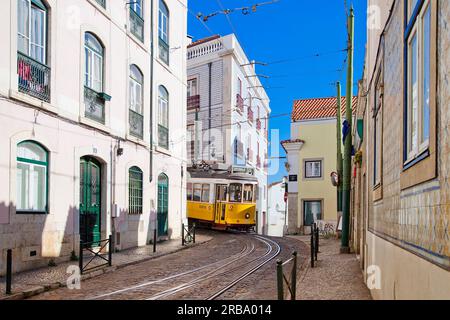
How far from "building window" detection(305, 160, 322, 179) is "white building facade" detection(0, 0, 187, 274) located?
1041 centimetres

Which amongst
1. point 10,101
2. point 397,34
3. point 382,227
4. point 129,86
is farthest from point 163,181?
point 397,34

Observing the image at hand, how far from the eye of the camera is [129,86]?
17.0 m

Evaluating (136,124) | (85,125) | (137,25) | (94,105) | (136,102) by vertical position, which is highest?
(137,25)

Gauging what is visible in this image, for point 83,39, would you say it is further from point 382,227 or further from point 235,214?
point 235,214

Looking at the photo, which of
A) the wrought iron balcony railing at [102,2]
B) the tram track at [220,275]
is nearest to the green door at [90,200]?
the tram track at [220,275]

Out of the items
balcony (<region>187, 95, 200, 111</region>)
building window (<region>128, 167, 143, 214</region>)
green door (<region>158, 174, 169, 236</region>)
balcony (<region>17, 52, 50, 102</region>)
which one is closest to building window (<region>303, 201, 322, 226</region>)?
balcony (<region>187, 95, 200, 111</region>)

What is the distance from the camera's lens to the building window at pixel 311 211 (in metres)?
28.8

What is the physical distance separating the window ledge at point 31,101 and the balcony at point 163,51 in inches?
337

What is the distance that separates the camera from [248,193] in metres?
24.8

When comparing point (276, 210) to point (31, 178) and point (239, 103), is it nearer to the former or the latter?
point (239, 103)

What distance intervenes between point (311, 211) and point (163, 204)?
467 inches

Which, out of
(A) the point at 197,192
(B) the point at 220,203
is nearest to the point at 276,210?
(A) the point at 197,192

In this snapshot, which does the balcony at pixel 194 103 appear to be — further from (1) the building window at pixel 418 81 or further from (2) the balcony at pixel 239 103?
(1) the building window at pixel 418 81

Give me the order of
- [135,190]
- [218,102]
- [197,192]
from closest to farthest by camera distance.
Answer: [135,190], [197,192], [218,102]
